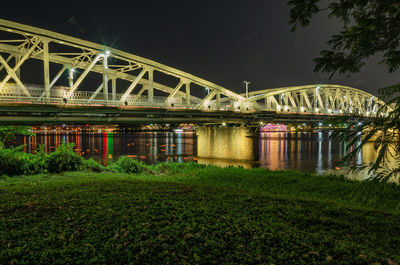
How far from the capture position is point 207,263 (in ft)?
14.1

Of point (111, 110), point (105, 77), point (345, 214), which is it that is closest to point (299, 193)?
point (345, 214)

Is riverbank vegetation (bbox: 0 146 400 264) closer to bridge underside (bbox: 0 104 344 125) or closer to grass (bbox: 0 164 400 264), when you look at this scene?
grass (bbox: 0 164 400 264)

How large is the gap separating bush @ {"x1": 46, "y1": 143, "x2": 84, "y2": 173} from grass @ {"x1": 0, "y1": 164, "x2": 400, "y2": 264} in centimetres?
644

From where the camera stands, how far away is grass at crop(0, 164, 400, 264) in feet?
14.7

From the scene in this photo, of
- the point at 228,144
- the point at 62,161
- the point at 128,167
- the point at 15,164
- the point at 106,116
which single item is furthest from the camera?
the point at 228,144

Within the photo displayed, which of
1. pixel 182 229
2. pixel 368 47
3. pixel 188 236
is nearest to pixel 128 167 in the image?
pixel 182 229

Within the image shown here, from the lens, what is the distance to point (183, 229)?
5484mm

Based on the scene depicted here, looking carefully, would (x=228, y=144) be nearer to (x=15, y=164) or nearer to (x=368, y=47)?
(x=15, y=164)

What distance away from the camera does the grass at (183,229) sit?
4.48 metres

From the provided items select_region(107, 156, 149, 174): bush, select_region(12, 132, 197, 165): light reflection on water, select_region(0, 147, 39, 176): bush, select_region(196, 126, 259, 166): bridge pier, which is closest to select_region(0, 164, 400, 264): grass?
select_region(0, 147, 39, 176): bush

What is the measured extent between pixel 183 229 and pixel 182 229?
22 millimetres

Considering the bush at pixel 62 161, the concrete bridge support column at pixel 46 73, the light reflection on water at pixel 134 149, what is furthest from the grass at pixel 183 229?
the concrete bridge support column at pixel 46 73

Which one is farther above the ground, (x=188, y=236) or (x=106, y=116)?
(x=106, y=116)

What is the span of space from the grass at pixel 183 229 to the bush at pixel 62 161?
6436mm
